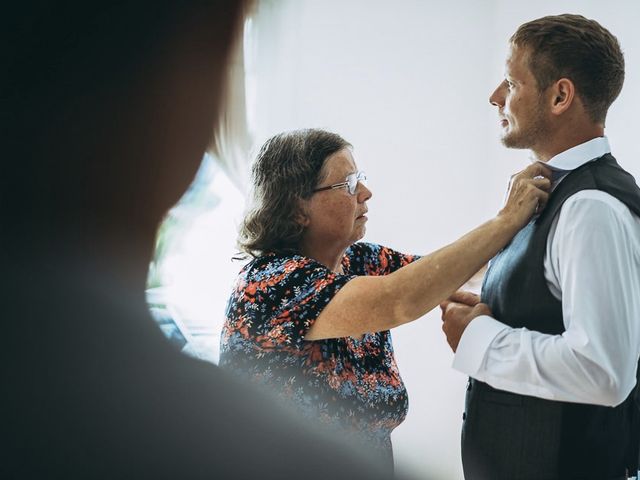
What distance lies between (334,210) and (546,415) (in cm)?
64

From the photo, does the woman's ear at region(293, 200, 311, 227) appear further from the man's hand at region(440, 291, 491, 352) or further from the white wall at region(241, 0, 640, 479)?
the white wall at region(241, 0, 640, 479)

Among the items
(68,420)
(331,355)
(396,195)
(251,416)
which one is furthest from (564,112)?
(396,195)

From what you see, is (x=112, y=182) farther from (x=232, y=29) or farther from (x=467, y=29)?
(x=467, y=29)

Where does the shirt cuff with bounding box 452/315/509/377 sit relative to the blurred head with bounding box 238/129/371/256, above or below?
below

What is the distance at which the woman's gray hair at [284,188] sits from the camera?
1.56 m

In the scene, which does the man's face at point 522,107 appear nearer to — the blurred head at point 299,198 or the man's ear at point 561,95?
the man's ear at point 561,95

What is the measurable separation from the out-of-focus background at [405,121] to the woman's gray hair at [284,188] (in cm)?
43

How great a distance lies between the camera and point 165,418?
43.1 inches

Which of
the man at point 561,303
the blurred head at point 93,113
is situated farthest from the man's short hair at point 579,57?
the blurred head at point 93,113

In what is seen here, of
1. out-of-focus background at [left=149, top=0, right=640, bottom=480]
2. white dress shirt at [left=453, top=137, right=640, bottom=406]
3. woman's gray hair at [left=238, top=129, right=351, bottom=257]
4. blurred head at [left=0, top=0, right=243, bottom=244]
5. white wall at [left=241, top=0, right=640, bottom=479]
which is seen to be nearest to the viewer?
blurred head at [left=0, top=0, right=243, bottom=244]

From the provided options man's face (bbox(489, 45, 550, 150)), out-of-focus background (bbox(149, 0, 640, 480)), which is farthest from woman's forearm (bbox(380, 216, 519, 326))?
out-of-focus background (bbox(149, 0, 640, 480))

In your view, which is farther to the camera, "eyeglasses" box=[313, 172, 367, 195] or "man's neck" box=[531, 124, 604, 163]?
"eyeglasses" box=[313, 172, 367, 195]

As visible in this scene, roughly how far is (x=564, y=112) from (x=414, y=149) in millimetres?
1299

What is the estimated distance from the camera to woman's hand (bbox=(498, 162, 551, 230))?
126 cm
